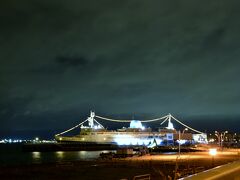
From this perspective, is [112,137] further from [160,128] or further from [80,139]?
[160,128]

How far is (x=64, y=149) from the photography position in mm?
124000

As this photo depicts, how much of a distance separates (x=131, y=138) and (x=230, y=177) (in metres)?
136

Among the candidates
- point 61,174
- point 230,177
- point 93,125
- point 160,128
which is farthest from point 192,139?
point 230,177

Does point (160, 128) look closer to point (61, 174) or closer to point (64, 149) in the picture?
point (64, 149)

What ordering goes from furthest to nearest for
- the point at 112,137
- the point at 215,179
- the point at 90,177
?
the point at 112,137
the point at 90,177
the point at 215,179

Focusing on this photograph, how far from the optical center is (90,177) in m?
31.0

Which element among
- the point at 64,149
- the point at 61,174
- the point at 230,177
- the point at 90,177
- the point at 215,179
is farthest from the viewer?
the point at 64,149

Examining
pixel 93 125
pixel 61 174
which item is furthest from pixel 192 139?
pixel 61 174

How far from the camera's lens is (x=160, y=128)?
16712cm

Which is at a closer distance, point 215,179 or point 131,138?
point 215,179

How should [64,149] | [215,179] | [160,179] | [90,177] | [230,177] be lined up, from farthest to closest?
1. [64,149]
2. [90,177]
3. [160,179]
4. [230,177]
5. [215,179]

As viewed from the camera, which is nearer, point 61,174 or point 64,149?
point 61,174

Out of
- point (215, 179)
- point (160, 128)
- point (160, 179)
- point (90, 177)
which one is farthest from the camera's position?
point (160, 128)

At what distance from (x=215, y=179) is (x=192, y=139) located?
156310 mm
